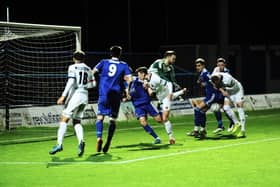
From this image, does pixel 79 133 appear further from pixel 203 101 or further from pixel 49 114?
pixel 49 114

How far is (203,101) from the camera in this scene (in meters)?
17.5

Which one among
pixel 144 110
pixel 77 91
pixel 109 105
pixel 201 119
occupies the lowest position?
pixel 201 119

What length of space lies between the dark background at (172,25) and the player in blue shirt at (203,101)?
9.48m

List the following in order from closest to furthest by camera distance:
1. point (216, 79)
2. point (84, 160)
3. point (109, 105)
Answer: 1. point (84, 160)
2. point (109, 105)
3. point (216, 79)

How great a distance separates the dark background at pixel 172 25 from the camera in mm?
35125

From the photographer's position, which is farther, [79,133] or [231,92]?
[231,92]

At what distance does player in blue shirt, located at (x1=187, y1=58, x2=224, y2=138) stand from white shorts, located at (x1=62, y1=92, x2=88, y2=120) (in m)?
4.66

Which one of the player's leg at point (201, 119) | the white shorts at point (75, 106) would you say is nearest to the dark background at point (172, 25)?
the player's leg at point (201, 119)

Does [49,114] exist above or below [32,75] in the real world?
below

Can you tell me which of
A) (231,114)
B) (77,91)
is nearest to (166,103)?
(231,114)

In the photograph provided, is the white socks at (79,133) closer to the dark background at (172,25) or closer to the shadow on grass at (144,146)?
the shadow on grass at (144,146)

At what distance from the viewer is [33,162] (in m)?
12.5

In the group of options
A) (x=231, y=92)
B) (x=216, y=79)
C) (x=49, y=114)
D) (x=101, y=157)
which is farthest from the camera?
(x=49, y=114)

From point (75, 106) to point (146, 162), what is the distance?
2.08 m
